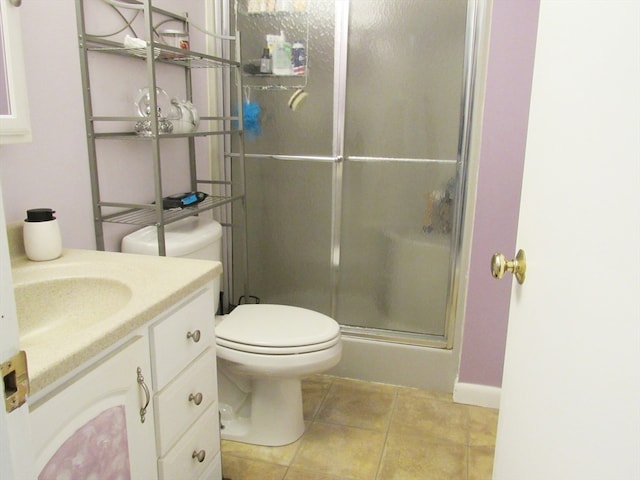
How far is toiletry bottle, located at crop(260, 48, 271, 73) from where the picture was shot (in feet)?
7.64

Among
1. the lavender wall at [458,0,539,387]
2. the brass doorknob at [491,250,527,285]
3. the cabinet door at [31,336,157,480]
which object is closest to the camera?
the cabinet door at [31,336,157,480]

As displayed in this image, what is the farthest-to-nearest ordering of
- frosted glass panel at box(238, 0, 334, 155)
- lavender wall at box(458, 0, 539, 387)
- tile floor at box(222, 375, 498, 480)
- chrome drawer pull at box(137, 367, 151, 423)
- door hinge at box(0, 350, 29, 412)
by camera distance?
frosted glass panel at box(238, 0, 334, 155), lavender wall at box(458, 0, 539, 387), tile floor at box(222, 375, 498, 480), chrome drawer pull at box(137, 367, 151, 423), door hinge at box(0, 350, 29, 412)

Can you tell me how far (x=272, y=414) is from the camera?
6.50 feet

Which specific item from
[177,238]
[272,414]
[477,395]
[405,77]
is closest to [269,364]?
[272,414]

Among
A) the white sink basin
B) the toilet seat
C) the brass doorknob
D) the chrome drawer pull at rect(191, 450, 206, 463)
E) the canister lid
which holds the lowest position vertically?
the chrome drawer pull at rect(191, 450, 206, 463)

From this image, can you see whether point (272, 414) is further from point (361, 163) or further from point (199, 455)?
point (361, 163)

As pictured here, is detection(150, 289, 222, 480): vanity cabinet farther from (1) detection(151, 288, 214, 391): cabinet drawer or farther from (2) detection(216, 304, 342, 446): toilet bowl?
(2) detection(216, 304, 342, 446): toilet bowl

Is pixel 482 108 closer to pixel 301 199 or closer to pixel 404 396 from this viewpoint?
pixel 301 199

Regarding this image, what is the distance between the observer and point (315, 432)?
6.82 feet

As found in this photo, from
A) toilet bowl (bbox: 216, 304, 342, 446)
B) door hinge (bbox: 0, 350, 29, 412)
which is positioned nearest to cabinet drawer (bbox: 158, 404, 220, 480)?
toilet bowl (bbox: 216, 304, 342, 446)

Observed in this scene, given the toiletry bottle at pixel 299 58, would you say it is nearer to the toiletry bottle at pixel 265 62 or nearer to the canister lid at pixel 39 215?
the toiletry bottle at pixel 265 62

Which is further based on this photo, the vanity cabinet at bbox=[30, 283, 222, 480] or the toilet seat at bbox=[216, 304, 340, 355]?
the toilet seat at bbox=[216, 304, 340, 355]

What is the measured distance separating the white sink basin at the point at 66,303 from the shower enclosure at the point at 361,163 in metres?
1.20

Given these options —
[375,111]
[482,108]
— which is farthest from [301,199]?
[482,108]
